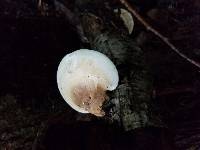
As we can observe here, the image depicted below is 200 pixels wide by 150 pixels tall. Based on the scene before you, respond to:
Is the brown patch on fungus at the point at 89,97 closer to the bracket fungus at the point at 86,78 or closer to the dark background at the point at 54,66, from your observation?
the bracket fungus at the point at 86,78

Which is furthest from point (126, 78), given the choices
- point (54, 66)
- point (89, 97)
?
point (54, 66)

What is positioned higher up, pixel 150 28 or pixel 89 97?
pixel 150 28

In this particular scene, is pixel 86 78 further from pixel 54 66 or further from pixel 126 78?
pixel 54 66

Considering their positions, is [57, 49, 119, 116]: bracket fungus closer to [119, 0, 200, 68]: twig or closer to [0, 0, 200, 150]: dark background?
[0, 0, 200, 150]: dark background

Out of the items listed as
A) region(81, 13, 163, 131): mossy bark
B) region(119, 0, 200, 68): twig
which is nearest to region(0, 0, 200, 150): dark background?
region(119, 0, 200, 68): twig

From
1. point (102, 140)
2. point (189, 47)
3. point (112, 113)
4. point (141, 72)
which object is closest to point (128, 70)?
point (141, 72)

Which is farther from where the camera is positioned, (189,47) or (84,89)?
(189,47)

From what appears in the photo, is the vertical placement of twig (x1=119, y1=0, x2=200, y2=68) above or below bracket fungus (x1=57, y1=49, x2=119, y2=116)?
above

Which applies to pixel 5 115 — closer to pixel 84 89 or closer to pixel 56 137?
pixel 56 137
